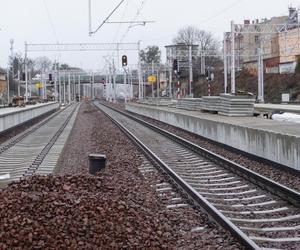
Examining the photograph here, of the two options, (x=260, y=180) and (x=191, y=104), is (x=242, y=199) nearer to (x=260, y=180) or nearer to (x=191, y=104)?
(x=260, y=180)

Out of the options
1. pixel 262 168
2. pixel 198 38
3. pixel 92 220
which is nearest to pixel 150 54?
pixel 198 38

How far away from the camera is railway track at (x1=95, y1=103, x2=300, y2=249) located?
310 inches

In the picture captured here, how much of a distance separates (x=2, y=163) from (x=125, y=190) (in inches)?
307

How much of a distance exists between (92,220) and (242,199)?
4.22 m

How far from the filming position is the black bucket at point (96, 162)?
45.9ft

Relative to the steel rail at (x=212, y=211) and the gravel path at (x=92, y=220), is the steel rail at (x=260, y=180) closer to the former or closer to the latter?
the steel rail at (x=212, y=211)

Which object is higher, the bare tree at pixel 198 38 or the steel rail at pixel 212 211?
the bare tree at pixel 198 38

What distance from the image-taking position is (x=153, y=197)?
10.9 m

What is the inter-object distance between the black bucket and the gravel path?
2895 mm

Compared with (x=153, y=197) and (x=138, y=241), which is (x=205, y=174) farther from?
(x=138, y=241)

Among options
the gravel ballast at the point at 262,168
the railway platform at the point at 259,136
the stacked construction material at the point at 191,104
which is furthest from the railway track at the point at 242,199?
the stacked construction material at the point at 191,104

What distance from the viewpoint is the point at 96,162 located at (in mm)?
14148

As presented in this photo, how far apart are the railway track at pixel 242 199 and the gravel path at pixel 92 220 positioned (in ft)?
1.28

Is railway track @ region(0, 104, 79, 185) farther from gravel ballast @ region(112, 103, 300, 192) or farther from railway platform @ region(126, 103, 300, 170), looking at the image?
railway platform @ region(126, 103, 300, 170)
